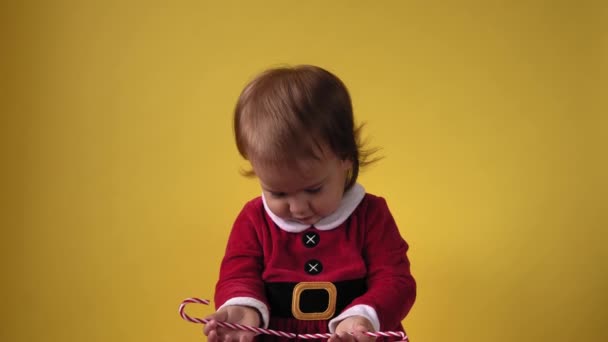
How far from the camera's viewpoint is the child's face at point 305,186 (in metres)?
1.00

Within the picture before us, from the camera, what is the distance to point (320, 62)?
1.85 metres

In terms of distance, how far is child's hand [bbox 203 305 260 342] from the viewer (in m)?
0.98

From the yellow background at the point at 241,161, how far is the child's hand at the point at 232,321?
0.62m

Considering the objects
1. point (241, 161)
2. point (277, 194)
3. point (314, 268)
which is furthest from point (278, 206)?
point (241, 161)

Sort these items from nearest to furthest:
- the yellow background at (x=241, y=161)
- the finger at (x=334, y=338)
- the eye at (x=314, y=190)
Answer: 1. the finger at (x=334, y=338)
2. the eye at (x=314, y=190)
3. the yellow background at (x=241, y=161)

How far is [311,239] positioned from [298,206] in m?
0.09

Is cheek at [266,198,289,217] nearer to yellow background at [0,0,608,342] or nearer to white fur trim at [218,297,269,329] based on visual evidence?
white fur trim at [218,297,269,329]

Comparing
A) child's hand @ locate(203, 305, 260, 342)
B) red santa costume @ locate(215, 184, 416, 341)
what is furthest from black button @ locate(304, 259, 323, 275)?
child's hand @ locate(203, 305, 260, 342)

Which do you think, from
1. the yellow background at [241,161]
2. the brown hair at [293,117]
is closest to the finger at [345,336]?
the brown hair at [293,117]

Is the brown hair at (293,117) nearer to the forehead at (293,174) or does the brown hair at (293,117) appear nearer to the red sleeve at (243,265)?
the forehead at (293,174)
